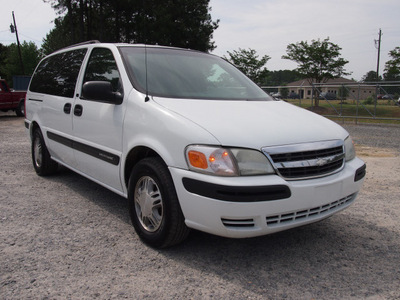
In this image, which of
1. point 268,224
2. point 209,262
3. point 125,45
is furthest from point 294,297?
point 125,45

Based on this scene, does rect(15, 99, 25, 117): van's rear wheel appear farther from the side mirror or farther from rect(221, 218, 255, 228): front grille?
rect(221, 218, 255, 228): front grille

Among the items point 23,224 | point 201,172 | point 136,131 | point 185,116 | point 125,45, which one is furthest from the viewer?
point 125,45

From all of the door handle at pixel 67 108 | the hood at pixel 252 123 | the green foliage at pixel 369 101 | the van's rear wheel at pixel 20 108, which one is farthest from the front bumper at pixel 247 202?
the van's rear wheel at pixel 20 108

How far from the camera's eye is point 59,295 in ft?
7.37

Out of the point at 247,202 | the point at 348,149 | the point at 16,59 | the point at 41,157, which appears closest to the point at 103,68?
the point at 41,157

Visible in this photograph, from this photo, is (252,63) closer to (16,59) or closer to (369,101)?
(369,101)

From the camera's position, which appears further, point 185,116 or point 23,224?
point 23,224

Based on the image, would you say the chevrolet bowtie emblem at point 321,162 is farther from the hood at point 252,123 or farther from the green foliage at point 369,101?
the green foliage at point 369,101

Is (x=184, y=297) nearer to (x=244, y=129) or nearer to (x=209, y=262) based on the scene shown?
A: (x=209, y=262)

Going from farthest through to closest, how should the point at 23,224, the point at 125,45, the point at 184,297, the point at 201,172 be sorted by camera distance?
1. the point at 125,45
2. the point at 23,224
3. the point at 201,172
4. the point at 184,297

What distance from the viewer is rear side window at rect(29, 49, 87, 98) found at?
4168 mm

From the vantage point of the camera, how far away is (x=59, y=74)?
4.58 metres

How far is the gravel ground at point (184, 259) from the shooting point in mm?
2326

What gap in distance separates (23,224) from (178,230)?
5.53 feet
